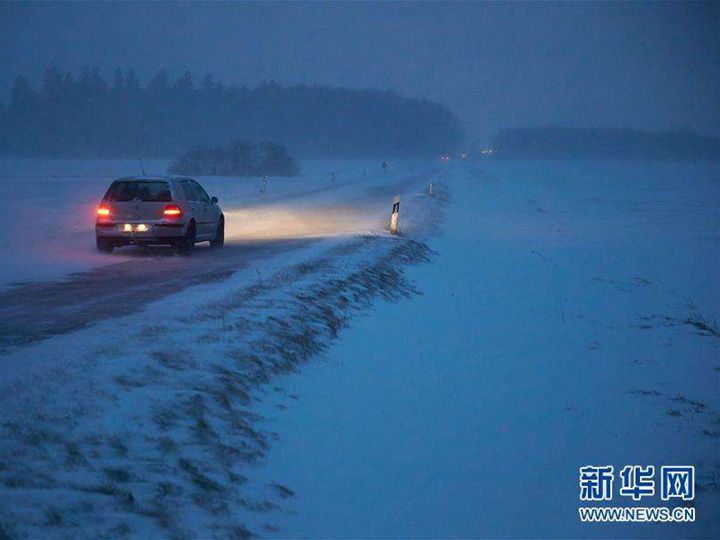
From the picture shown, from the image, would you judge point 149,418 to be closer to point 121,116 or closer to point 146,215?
point 146,215

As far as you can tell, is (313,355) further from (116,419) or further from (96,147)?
(96,147)

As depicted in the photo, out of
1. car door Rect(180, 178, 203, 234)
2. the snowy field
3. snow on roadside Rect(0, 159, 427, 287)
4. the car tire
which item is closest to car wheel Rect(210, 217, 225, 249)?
car door Rect(180, 178, 203, 234)

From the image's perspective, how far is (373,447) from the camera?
650cm

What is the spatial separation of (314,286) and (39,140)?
135571 millimetres

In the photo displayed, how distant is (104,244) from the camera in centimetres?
1538

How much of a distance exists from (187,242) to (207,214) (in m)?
1.39

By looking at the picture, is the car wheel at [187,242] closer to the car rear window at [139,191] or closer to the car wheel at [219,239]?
the car rear window at [139,191]

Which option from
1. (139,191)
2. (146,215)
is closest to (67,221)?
(139,191)

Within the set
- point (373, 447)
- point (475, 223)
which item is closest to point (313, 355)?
point (373, 447)

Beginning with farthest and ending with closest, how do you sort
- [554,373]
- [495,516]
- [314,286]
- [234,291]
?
[314,286] → [234,291] → [554,373] → [495,516]

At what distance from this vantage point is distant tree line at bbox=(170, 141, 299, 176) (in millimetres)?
75000

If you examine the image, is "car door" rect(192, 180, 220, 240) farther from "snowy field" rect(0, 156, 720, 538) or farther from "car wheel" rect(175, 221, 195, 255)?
"snowy field" rect(0, 156, 720, 538)

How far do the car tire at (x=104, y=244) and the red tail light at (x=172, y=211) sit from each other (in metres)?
1.35

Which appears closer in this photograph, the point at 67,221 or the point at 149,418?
the point at 149,418
